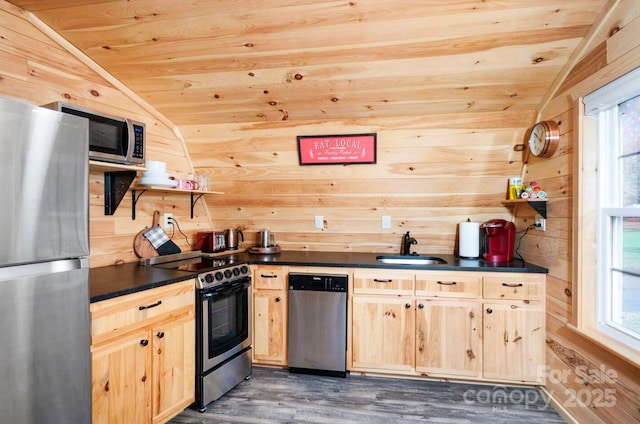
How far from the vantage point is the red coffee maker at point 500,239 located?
2.74 metres

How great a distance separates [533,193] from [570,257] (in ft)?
1.70

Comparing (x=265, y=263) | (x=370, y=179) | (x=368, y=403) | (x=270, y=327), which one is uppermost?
(x=370, y=179)

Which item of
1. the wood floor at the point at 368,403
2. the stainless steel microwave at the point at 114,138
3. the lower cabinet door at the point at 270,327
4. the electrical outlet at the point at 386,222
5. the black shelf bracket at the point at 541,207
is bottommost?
the wood floor at the point at 368,403

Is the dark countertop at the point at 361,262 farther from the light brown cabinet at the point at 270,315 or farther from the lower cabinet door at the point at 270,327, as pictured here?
the lower cabinet door at the point at 270,327

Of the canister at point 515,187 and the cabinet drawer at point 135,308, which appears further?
the canister at point 515,187

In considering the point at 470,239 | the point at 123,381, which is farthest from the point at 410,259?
the point at 123,381

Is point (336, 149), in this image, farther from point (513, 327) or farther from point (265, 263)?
point (513, 327)

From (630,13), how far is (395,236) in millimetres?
2144

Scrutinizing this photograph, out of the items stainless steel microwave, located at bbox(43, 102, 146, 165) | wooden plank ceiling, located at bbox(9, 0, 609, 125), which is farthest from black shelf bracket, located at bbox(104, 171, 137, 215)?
wooden plank ceiling, located at bbox(9, 0, 609, 125)

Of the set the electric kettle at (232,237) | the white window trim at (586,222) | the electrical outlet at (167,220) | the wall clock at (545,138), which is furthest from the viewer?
the electric kettle at (232,237)

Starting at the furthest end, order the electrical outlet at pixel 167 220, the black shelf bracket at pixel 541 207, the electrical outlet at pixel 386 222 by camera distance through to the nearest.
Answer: the electrical outlet at pixel 386 222 → the electrical outlet at pixel 167 220 → the black shelf bracket at pixel 541 207

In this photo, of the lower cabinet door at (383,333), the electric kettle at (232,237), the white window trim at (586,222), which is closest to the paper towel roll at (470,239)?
the lower cabinet door at (383,333)

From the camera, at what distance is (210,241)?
10.3 feet

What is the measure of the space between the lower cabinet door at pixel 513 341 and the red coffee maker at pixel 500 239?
411 mm
